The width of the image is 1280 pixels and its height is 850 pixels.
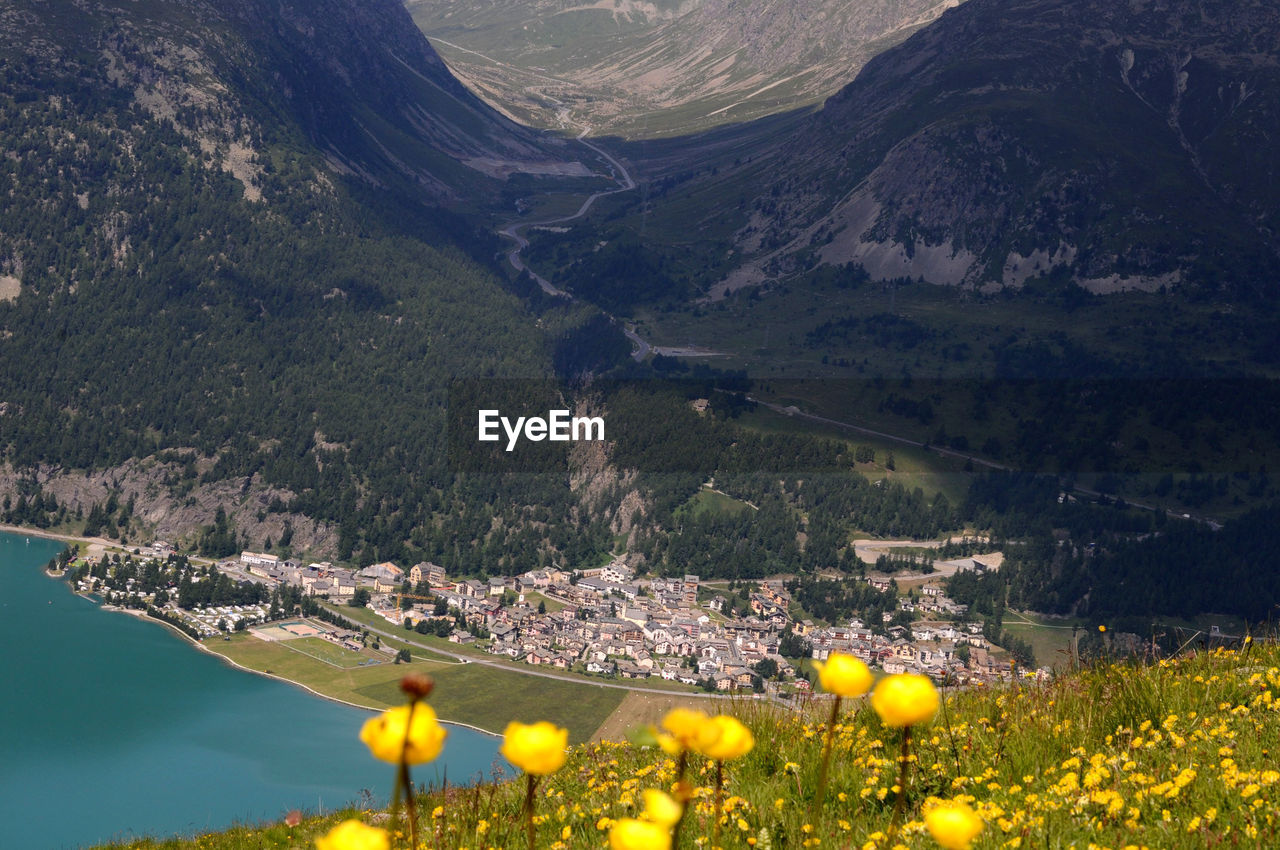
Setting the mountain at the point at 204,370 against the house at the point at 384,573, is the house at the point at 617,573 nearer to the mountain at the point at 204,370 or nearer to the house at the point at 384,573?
the mountain at the point at 204,370

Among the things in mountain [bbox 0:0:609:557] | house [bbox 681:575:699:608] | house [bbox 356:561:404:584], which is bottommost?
house [bbox 681:575:699:608]

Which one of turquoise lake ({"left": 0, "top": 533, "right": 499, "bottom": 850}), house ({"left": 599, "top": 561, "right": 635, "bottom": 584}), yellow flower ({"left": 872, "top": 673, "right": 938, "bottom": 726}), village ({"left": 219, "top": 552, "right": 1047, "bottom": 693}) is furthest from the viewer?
house ({"left": 599, "top": 561, "right": 635, "bottom": 584})

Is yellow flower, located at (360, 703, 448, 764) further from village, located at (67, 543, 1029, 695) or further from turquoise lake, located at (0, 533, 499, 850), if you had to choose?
village, located at (67, 543, 1029, 695)

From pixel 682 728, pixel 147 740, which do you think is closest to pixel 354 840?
pixel 682 728

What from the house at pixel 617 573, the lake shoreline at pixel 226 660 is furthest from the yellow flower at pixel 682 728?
the house at pixel 617 573

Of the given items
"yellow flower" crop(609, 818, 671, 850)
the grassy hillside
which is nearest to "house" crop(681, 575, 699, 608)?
the grassy hillside

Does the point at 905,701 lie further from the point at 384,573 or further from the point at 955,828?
the point at 384,573

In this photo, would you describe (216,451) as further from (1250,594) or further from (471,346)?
(1250,594)
